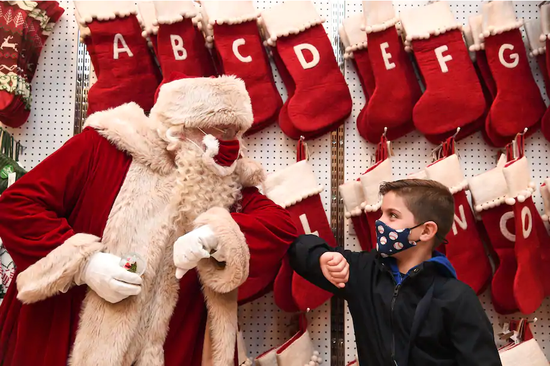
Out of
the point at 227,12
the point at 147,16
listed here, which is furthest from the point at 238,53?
the point at 147,16

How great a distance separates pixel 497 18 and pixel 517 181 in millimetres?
692

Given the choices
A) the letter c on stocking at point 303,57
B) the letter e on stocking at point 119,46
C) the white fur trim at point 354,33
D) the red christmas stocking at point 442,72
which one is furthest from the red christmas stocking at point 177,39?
the red christmas stocking at point 442,72

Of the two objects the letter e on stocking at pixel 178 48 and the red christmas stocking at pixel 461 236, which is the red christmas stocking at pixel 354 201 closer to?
the red christmas stocking at pixel 461 236

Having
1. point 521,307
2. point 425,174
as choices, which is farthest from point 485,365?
point 425,174

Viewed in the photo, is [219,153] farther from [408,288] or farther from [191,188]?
[408,288]

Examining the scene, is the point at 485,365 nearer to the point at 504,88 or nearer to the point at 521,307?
the point at 521,307

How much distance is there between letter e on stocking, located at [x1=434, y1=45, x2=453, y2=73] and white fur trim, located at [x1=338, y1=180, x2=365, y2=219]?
0.60 meters

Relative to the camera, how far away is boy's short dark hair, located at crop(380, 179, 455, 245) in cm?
154

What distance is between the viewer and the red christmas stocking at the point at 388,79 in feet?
7.20

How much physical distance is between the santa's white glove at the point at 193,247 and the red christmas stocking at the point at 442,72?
44.2 inches

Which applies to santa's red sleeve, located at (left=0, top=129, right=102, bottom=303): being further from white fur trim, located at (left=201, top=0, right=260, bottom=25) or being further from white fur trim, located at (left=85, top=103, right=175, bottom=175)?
white fur trim, located at (left=201, top=0, right=260, bottom=25)

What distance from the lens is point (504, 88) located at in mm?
2205

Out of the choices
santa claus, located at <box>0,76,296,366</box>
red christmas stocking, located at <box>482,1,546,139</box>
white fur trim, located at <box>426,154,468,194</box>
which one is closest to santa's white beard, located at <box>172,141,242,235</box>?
santa claus, located at <box>0,76,296,366</box>

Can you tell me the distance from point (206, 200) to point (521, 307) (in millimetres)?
1287
